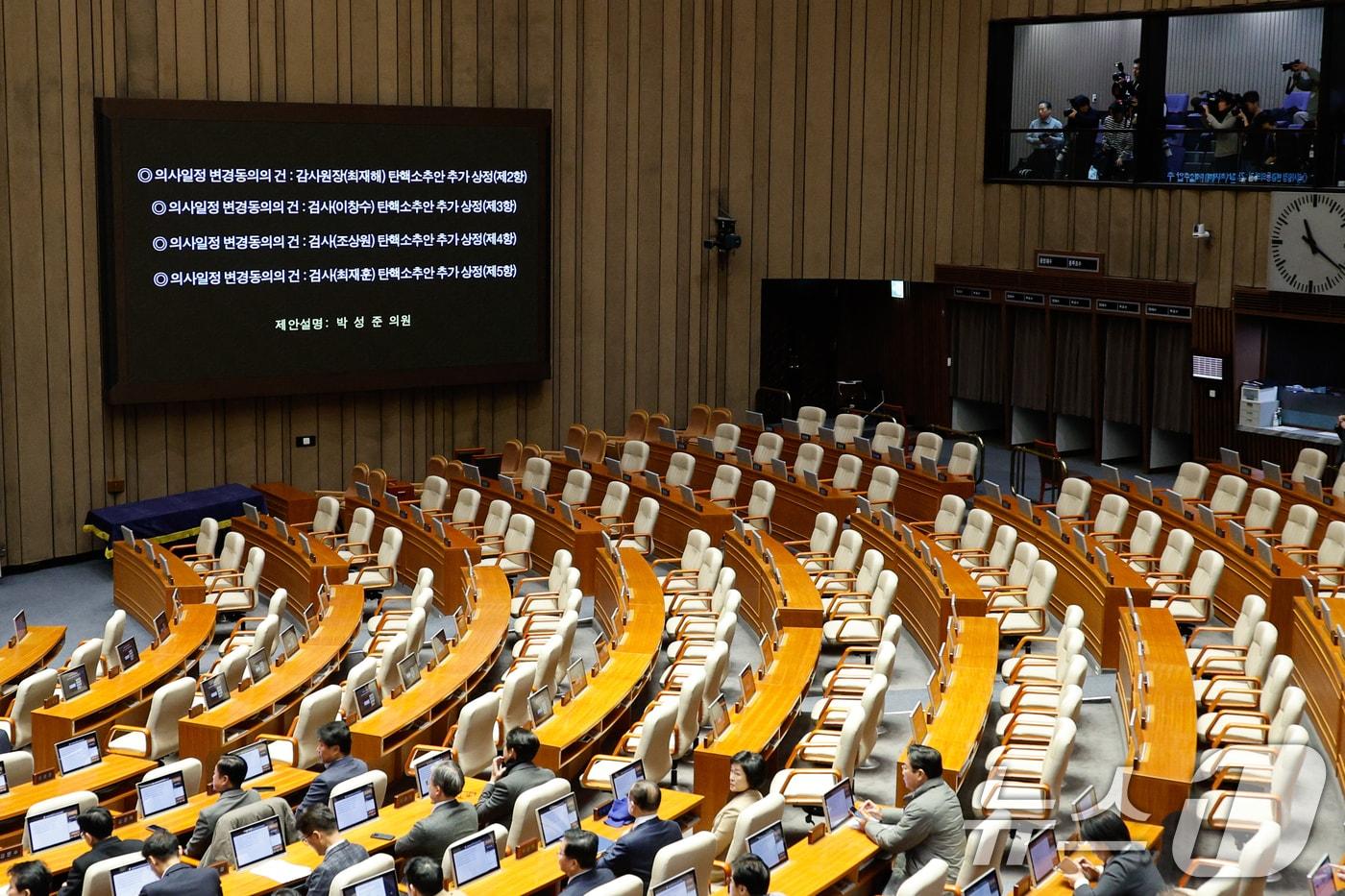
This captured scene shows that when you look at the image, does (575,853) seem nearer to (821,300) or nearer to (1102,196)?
(1102,196)

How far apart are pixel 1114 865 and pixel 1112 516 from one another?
7521 mm

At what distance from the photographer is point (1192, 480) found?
1448 centimetres

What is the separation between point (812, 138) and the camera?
A: 19.6 m

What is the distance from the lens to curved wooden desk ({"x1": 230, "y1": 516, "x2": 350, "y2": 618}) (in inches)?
511

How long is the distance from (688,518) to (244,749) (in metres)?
6.63

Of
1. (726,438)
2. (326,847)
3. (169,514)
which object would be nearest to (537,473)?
(726,438)

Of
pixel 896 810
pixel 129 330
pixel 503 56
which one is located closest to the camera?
pixel 896 810

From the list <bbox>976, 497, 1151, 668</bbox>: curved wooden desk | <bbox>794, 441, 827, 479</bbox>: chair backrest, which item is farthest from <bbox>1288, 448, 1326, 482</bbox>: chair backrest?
<bbox>794, 441, 827, 479</bbox>: chair backrest

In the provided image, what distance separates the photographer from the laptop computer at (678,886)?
607 cm

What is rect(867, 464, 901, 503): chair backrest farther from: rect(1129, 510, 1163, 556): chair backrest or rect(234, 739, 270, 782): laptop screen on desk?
rect(234, 739, 270, 782): laptop screen on desk

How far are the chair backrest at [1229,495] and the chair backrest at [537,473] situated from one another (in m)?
6.28

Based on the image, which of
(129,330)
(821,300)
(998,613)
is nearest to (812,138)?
(821,300)

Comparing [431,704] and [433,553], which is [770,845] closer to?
[431,704]

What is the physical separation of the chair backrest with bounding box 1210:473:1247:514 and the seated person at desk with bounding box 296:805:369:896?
366 inches
